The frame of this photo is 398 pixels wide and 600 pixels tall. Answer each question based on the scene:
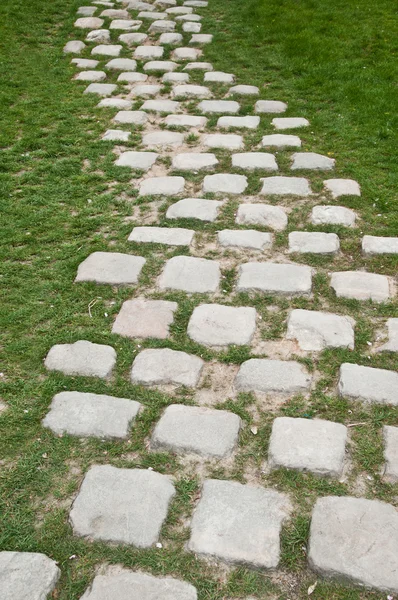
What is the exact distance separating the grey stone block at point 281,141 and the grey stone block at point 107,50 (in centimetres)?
279

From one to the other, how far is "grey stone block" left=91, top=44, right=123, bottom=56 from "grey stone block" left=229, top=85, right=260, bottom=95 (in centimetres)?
168

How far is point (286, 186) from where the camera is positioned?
4418 mm

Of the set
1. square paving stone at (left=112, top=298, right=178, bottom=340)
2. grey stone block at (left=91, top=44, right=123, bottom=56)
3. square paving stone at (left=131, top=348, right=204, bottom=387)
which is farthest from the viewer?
grey stone block at (left=91, top=44, right=123, bottom=56)

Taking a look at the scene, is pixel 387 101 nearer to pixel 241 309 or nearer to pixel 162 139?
pixel 162 139

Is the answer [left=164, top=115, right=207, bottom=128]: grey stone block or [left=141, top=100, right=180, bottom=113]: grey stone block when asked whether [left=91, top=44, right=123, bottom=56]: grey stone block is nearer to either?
[left=141, top=100, right=180, bottom=113]: grey stone block

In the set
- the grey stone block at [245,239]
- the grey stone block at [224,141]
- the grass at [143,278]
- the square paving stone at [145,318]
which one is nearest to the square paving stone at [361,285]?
the grass at [143,278]

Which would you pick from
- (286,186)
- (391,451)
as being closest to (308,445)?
(391,451)

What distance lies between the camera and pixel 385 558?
6.79ft

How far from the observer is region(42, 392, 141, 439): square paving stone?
2561mm

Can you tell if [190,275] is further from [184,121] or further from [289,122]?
[289,122]

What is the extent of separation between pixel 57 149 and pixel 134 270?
6.30ft

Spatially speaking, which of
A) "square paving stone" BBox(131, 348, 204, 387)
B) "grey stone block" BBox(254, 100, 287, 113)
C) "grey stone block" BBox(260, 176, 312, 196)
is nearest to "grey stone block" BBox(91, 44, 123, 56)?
"grey stone block" BBox(254, 100, 287, 113)

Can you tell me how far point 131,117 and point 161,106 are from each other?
1.30ft

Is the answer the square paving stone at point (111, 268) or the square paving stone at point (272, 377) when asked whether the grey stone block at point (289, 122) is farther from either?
the square paving stone at point (272, 377)
